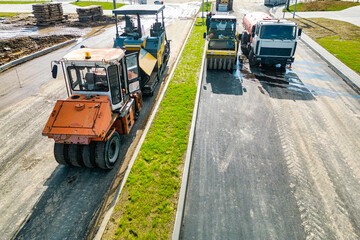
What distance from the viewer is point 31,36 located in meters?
21.2

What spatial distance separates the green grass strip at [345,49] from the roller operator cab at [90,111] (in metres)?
13.9

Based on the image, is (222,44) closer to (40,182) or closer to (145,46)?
(145,46)

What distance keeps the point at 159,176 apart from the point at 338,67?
44.6ft

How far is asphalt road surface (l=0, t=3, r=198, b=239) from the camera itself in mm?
5469

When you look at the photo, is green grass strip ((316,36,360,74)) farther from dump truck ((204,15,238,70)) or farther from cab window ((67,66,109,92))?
cab window ((67,66,109,92))

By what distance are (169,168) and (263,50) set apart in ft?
33.1

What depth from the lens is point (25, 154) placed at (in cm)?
764

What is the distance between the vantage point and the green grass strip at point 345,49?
596 inches

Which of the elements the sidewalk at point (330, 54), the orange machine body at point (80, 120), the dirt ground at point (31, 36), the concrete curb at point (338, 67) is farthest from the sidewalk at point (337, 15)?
the orange machine body at point (80, 120)

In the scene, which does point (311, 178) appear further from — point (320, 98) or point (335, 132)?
point (320, 98)

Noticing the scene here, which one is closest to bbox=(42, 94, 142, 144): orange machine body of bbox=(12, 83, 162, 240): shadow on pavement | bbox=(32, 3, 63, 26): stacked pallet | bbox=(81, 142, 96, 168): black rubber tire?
bbox=(81, 142, 96, 168): black rubber tire

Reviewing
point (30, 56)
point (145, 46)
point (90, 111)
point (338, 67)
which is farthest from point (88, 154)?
point (338, 67)

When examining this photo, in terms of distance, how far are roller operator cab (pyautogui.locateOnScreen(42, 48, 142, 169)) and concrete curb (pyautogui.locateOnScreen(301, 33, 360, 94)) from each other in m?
11.6

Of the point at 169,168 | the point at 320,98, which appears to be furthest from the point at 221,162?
the point at 320,98
